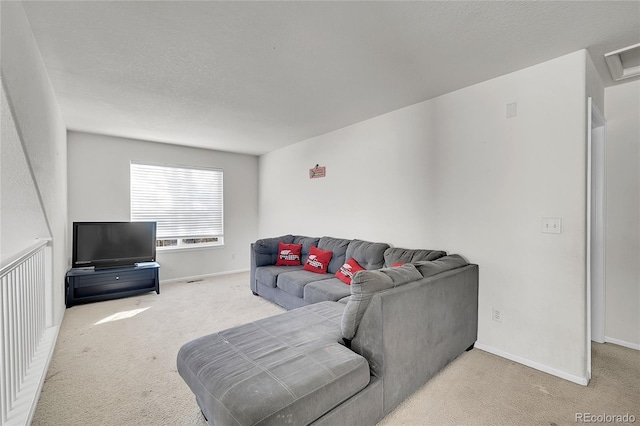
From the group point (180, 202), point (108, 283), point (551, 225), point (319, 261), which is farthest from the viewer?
point (180, 202)

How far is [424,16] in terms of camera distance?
184 cm

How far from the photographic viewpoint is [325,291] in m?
3.07

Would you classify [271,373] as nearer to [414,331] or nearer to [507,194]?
[414,331]

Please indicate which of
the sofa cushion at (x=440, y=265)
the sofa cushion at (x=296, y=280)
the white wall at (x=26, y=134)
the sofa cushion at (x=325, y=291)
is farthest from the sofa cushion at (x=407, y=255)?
the white wall at (x=26, y=134)

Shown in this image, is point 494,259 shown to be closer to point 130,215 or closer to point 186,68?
point 186,68

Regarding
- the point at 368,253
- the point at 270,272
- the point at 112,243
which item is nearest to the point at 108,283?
the point at 112,243

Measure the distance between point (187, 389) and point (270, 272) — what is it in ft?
6.48

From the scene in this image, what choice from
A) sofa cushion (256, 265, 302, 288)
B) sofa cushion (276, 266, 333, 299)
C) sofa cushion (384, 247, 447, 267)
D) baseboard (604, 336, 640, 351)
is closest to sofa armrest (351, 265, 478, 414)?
sofa cushion (384, 247, 447, 267)

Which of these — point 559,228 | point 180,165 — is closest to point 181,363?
point 559,228

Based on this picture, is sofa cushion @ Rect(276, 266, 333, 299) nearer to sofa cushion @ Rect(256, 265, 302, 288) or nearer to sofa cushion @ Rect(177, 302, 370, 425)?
sofa cushion @ Rect(256, 265, 302, 288)

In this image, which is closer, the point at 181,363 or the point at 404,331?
the point at 181,363

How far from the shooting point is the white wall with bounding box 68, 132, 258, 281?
4.52 m

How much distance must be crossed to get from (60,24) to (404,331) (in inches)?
119

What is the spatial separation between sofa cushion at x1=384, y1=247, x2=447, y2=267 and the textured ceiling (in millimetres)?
1658
